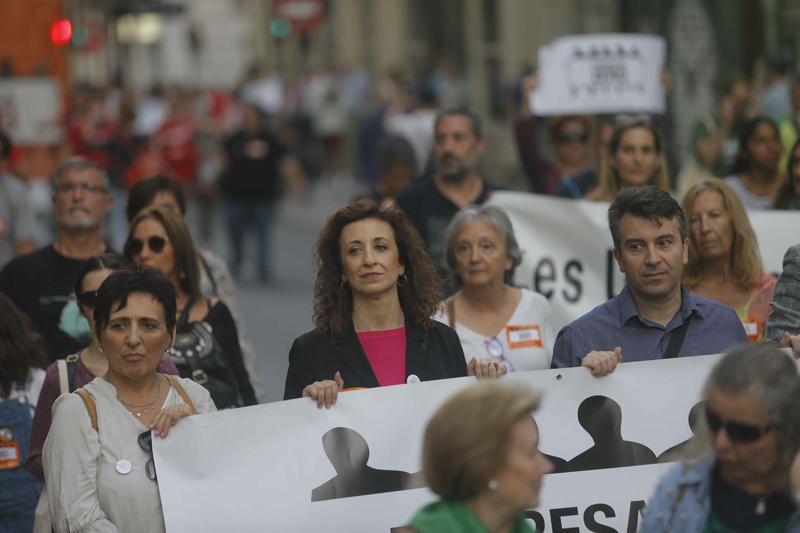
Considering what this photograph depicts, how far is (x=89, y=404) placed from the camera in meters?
5.67

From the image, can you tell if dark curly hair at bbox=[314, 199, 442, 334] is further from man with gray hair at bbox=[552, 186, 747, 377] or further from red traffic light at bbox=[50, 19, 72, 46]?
red traffic light at bbox=[50, 19, 72, 46]

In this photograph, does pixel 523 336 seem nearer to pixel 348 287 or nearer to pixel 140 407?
pixel 348 287

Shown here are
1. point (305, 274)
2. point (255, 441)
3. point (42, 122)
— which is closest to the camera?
point (255, 441)

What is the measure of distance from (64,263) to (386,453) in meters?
2.81

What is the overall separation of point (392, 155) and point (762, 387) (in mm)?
7378

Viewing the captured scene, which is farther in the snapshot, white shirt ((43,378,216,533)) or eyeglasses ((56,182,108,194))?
eyeglasses ((56,182,108,194))

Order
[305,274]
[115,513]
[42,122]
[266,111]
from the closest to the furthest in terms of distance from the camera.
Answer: [115,513] → [42,122] → [305,274] → [266,111]

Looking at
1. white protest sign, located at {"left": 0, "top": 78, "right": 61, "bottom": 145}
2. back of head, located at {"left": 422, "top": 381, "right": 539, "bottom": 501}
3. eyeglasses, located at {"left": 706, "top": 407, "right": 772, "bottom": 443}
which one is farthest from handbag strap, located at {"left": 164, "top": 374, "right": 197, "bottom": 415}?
white protest sign, located at {"left": 0, "top": 78, "right": 61, "bottom": 145}

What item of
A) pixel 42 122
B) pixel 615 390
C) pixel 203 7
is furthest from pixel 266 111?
pixel 615 390

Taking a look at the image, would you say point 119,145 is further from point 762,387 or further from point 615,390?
point 762,387

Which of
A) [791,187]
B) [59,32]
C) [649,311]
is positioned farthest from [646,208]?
[59,32]

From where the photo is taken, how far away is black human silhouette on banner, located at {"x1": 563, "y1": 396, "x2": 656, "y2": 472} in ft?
20.6

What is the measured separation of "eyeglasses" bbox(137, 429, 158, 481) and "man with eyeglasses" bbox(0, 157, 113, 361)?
2205mm

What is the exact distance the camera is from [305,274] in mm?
20734
